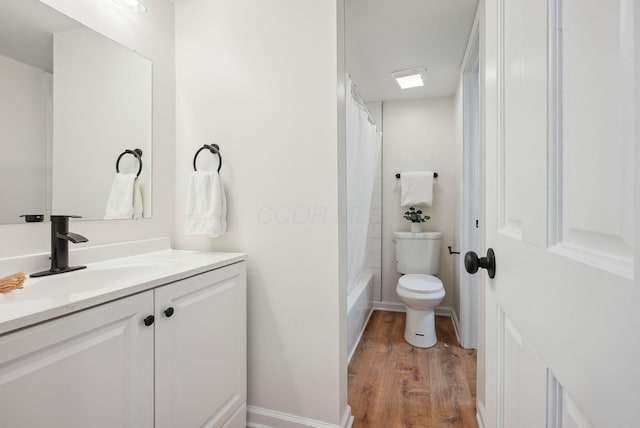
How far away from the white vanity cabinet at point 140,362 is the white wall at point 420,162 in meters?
2.16

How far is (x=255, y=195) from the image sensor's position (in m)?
1.53

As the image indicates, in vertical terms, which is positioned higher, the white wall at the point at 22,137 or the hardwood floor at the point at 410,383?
the white wall at the point at 22,137

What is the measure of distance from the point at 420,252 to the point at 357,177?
1.14 m

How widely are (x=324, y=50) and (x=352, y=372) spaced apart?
200 cm


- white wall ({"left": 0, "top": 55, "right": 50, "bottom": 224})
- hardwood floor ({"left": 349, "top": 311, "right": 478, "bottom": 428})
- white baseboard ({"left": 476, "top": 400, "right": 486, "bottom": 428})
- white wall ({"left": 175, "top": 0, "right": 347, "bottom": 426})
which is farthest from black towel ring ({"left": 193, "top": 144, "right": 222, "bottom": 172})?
white baseboard ({"left": 476, "top": 400, "right": 486, "bottom": 428})

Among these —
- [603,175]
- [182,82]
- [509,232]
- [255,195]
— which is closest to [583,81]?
[603,175]

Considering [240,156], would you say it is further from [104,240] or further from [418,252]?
[418,252]

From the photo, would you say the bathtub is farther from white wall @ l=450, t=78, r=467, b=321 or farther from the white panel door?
the white panel door

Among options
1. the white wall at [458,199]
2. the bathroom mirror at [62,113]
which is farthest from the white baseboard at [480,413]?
the bathroom mirror at [62,113]

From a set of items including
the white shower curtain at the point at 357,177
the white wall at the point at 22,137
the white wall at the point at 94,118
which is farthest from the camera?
the white shower curtain at the point at 357,177

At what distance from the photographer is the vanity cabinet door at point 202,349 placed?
3.30 feet

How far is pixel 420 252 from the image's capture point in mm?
2922

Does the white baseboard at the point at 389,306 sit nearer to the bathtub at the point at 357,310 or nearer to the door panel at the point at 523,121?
the bathtub at the point at 357,310

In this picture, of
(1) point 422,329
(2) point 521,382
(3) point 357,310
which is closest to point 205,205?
(2) point 521,382
